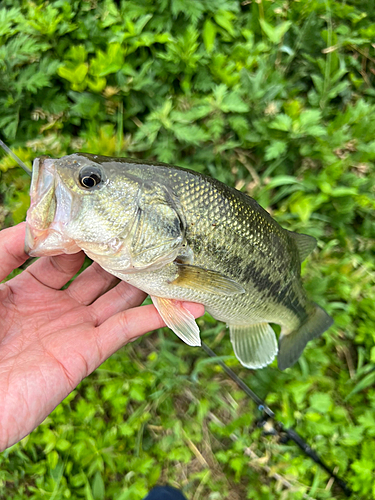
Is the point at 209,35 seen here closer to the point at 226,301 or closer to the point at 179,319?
the point at 226,301

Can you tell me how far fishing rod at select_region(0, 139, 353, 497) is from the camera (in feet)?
8.38

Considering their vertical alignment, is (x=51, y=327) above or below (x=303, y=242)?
below

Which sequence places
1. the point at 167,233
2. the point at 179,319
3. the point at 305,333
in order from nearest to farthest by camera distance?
1. the point at 167,233
2. the point at 179,319
3. the point at 305,333

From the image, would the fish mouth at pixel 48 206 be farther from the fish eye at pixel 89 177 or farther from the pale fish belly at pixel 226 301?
the pale fish belly at pixel 226 301

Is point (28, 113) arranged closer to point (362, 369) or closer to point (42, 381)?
point (42, 381)

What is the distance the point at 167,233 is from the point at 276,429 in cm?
216

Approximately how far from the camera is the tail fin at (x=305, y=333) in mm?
2443

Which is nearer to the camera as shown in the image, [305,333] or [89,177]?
[89,177]

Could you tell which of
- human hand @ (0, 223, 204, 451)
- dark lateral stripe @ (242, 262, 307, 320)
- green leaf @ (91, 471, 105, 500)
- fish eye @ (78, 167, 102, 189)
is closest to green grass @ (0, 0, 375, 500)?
green leaf @ (91, 471, 105, 500)

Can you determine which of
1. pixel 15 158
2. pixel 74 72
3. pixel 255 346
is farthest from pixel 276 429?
pixel 74 72

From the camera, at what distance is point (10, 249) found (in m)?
1.91

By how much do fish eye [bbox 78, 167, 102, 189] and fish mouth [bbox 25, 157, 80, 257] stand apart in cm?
9

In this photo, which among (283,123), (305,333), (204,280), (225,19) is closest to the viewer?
(204,280)

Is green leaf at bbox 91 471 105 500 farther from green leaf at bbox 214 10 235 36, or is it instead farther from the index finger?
green leaf at bbox 214 10 235 36
